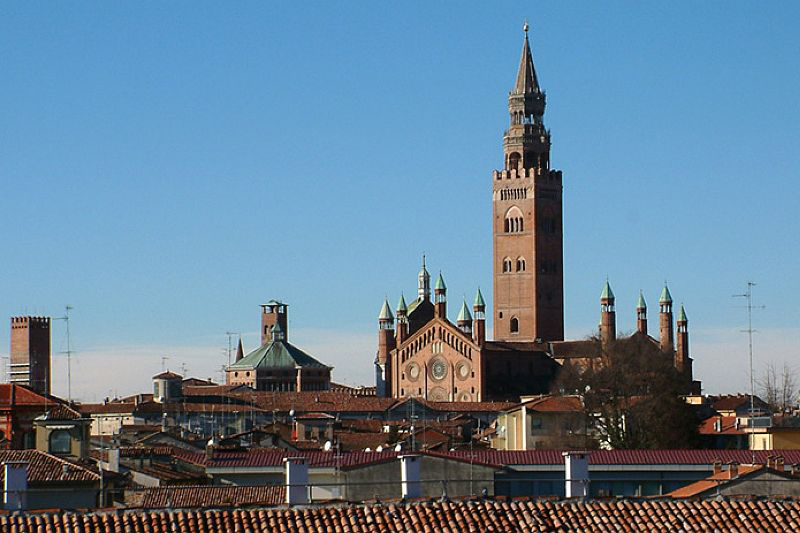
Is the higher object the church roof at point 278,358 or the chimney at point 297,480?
the church roof at point 278,358

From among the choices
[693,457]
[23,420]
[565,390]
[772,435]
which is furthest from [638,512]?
[565,390]

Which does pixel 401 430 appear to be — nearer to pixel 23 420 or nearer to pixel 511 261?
pixel 23 420

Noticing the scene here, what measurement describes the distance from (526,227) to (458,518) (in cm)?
15043

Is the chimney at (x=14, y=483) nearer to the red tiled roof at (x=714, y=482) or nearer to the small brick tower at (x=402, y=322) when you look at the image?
the red tiled roof at (x=714, y=482)

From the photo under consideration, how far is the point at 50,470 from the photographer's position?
41.0m

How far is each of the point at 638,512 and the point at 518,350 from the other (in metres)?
141

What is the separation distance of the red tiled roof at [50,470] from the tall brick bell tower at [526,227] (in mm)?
131023

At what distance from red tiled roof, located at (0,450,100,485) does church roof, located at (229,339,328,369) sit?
462 ft

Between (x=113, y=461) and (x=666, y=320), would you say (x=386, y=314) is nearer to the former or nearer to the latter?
(x=666, y=320)

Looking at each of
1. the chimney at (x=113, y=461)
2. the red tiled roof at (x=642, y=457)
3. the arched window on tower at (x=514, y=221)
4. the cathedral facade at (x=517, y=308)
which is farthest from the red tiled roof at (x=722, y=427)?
the arched window on tower at (x=514, y=221)

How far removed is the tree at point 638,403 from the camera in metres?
79.3

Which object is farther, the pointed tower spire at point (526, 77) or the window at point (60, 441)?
the pointed tower spire at point (526, 77)

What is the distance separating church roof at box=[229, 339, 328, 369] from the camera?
607 ft

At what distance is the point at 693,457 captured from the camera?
168 feet
